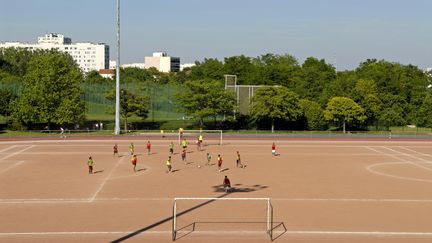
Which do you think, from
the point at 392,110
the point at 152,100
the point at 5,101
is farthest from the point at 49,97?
the point at 392,110

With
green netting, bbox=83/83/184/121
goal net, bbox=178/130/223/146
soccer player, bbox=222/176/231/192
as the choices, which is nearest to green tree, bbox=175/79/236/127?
goal net, bbox=178/130/223/146

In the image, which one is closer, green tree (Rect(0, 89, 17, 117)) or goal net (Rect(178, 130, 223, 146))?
goal net (Rect(178, 130, 223, 146))

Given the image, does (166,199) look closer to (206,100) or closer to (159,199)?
(159,199)

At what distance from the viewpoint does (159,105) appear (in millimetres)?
94188

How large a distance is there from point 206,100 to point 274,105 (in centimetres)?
978

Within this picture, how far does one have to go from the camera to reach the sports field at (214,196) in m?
22.1

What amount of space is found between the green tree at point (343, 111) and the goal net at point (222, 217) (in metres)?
49.5

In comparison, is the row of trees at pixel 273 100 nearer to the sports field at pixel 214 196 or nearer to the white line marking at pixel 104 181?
the sports field at pixel 214 196

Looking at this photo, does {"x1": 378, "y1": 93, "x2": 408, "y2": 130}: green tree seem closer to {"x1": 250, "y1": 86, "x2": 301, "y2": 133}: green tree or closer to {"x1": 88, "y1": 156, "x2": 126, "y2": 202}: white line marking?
{"x1": 250, "y1": 86, "x2": 301, "y2": 133}: green tree

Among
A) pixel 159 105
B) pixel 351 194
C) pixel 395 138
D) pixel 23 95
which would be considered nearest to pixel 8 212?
pixel 351 194

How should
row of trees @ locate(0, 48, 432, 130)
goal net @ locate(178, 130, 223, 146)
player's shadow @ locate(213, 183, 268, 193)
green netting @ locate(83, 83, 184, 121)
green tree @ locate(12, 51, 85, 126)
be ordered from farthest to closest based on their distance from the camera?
green netting @ locate(83, 83, 184, 121) → row of trees @ locate(0, 48, 432, 130) → green tree @ locate(12, 51, 85, 126) → goal net @ locate(178, 130, 223, 146) → player's shadow @ locate(213, 183, 268, 193)

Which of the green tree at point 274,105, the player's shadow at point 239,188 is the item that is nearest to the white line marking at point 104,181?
the player's shadow at point 239,188

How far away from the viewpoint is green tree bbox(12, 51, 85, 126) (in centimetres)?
6800

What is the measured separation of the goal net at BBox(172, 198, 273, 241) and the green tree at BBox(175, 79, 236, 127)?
44791mm
